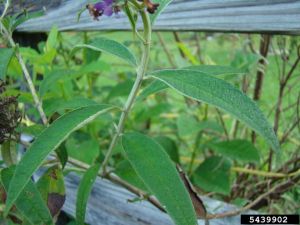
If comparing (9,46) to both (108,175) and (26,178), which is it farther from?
(26,178)

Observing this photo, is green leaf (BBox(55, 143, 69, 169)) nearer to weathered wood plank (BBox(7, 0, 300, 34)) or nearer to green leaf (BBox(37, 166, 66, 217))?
green leaf (BBox(37, 166, 66, 217))

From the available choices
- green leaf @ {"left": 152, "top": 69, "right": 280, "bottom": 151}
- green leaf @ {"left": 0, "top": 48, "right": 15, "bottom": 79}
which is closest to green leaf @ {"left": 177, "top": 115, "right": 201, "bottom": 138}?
green leaf @ {"left": 0, "top": 48, "right": 15, "bottom": 79}

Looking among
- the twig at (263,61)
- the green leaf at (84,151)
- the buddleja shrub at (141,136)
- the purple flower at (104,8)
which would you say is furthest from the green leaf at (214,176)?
the purple flower at (104,8)

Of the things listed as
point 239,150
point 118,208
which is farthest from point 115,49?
point 239,150

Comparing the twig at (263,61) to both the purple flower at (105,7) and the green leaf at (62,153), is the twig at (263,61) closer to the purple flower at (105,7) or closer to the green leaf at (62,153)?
the green leaf at (62,153)

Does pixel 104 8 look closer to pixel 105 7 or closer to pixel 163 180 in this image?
pixel 105 7
